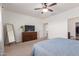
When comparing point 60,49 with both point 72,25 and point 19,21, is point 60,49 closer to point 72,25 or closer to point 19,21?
point 72,25

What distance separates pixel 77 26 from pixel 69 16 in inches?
20.9

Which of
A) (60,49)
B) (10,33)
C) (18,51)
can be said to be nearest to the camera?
(60,49)

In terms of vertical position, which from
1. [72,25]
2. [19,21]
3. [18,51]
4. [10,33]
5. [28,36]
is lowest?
[18,51]

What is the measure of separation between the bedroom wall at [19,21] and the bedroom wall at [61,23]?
154cm

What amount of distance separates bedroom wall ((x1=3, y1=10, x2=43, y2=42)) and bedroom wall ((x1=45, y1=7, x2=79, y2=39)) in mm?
1539

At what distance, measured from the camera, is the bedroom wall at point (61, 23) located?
3.43m

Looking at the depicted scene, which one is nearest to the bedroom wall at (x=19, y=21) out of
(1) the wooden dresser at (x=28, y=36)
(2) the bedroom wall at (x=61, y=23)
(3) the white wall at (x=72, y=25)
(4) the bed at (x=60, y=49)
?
(1) the wooden dresser at (x=28, y=36)

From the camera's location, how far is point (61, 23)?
153 inches

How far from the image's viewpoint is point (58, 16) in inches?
153

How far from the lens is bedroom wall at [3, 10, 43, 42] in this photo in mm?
4657

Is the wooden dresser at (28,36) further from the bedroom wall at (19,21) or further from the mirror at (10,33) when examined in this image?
the mirror at (10,33)

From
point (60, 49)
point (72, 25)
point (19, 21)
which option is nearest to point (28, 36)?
point (19, 21)

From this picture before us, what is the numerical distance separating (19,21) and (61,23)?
2.31 m

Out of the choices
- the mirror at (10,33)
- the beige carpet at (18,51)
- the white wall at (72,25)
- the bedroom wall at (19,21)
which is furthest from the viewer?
the bedroom wall at (19,21)
